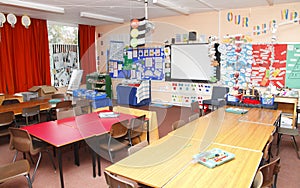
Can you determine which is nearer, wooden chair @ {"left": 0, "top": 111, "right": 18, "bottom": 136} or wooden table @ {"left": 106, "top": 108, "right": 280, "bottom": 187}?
wooden table @ {"left": 106, "top": 108, "right": 280, "bottom": 187}

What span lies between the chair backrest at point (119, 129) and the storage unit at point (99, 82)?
5177mm

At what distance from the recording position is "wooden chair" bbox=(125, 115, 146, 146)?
3513 mm

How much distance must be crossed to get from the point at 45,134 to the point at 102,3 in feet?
11.2

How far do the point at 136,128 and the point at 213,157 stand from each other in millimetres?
1660

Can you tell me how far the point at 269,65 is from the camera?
19.2 feet

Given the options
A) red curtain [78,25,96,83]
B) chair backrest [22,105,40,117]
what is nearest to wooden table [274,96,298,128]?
chair backrest [22,105,40,117]

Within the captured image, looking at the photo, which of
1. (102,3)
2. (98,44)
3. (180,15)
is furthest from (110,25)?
(102,3)

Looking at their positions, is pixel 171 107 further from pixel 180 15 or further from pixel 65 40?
pixel 65 40

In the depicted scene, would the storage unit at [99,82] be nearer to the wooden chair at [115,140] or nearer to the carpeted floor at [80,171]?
the carpeted floor at [80,171]

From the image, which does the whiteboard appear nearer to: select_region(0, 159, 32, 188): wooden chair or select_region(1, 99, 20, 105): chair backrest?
select_region(1, 99, 20, 105): chair backrest

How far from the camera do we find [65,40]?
8.13 metres

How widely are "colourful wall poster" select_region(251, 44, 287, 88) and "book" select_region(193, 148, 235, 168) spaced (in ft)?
14.2

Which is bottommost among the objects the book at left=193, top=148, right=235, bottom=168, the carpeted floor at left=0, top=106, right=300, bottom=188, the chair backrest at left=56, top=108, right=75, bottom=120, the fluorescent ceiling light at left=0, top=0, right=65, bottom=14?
the carpeted floor at left=0, top=106, right=300, bottom=188

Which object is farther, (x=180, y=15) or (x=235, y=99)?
(x=180, y=15)
